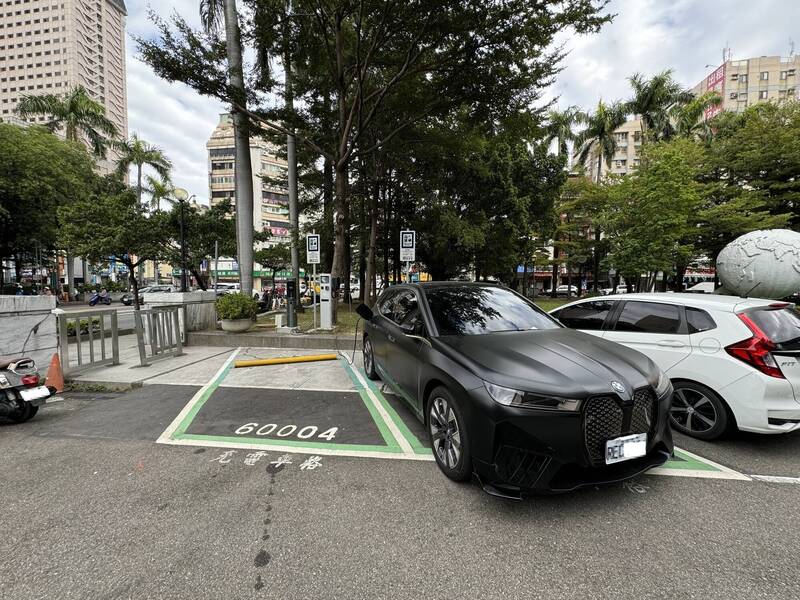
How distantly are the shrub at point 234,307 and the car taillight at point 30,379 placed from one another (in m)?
5.02

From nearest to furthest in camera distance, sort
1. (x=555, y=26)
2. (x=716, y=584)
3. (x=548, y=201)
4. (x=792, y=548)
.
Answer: (x=716, y=584)
(x=792, y=548)
(x=555, y=26)
(x=548, y=201)

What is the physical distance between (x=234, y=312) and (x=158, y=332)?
2.07 meters

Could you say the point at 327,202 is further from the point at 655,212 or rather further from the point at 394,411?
the point at 394,411

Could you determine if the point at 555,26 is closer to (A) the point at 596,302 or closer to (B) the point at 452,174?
(A) the point at 596,302

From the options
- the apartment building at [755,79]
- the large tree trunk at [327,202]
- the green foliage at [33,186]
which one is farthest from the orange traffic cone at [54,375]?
the apartment building at [755,79]

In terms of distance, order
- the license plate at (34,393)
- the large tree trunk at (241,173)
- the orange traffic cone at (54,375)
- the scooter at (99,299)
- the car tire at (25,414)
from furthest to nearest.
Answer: the scooter at (99,299) < the large tree trunk at (241,173) < the orange traffic cone at (54,375) < the car tire at (25,414) < the license plate at (34,393)

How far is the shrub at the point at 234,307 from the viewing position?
927 centimetres

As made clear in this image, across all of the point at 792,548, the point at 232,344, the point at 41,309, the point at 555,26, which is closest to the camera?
the point at 792,548

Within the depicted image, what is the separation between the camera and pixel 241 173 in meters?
12.2

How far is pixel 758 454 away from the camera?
332 centimetres

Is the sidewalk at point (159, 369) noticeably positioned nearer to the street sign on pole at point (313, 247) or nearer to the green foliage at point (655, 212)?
the street sign on pole at point (313, 247)

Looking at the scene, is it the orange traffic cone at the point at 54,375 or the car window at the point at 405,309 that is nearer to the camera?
the car window at the point at 405,309

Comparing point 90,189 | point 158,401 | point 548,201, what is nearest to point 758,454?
point 158,401

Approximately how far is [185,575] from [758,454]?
459cm
